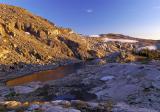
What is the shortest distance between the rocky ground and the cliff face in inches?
2212

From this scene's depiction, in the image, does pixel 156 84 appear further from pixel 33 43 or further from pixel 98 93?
pixel 33 43

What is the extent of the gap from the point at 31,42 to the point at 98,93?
76883 mm

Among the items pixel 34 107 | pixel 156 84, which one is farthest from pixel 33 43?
pixel 34 107

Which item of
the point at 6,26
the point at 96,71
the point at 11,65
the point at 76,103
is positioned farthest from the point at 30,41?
the point at 76,103

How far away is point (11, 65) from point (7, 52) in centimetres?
794

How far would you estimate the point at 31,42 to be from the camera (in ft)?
316

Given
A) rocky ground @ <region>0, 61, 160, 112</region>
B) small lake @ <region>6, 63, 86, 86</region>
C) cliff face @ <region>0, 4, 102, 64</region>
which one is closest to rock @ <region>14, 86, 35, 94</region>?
rocky ground @ <region>0, 61, 160, 112</region>

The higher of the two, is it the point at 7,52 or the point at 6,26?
the point at 6,26

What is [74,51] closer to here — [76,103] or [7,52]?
[7,52]

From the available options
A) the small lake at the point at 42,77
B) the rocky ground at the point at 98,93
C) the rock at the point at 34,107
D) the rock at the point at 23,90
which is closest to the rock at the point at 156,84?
the rocky ground at the point at 98,93

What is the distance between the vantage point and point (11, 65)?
76.4 meters

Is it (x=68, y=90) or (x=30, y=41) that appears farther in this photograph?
(x=30, y=41)

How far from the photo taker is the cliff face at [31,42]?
85875 mm

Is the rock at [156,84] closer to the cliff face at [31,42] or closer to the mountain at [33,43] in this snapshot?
the mountain at [33,43]
